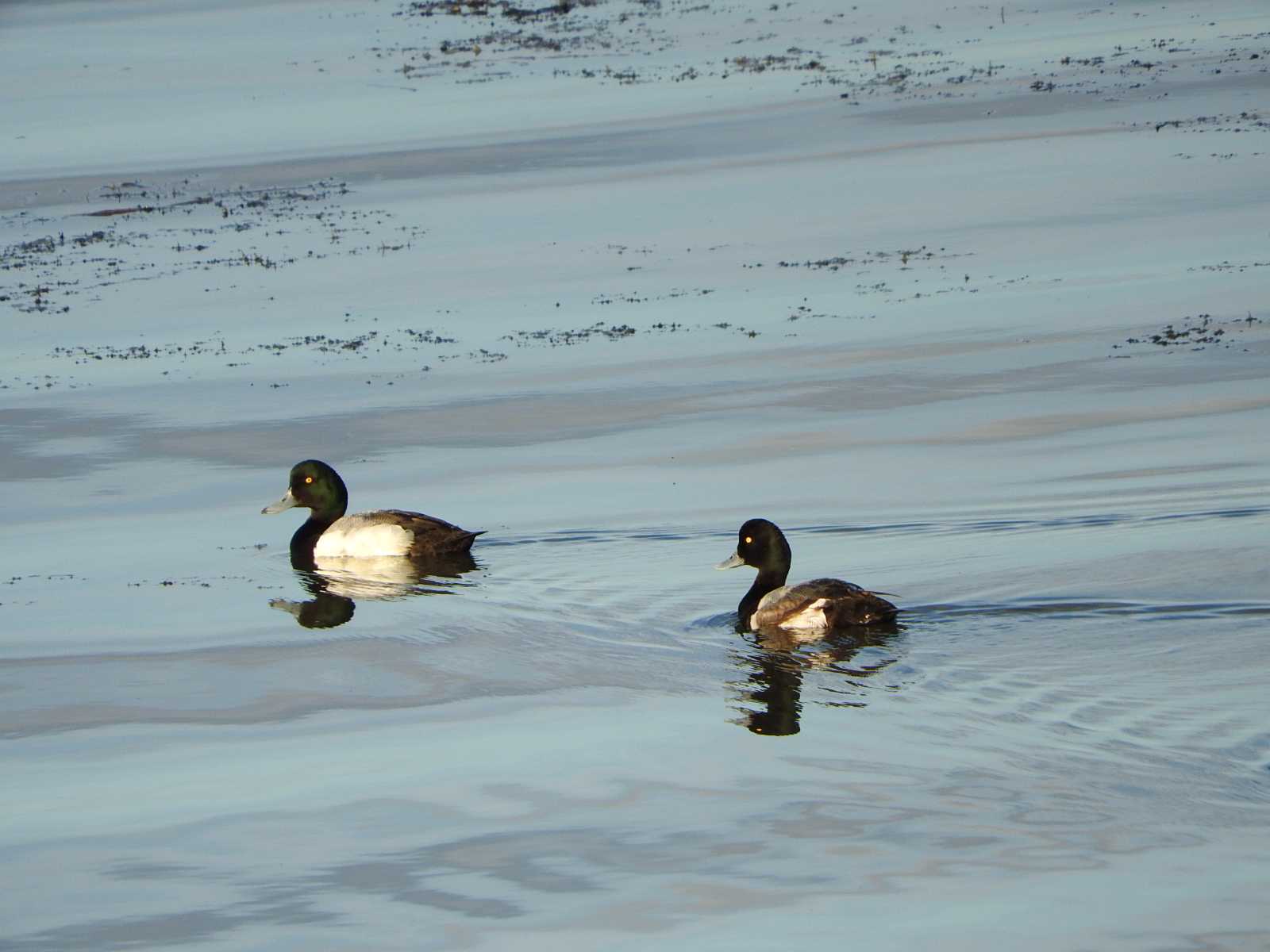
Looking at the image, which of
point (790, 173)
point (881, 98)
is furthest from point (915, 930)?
point (881, 98)

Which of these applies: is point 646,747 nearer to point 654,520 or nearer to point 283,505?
point 654,520

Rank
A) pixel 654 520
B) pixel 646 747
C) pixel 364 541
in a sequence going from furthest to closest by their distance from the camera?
pixel 364 541
pixel 654 520
pixel 646 747

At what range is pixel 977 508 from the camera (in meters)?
13.5

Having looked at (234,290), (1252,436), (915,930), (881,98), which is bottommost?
(915,930)

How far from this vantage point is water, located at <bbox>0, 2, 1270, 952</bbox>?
8.10m

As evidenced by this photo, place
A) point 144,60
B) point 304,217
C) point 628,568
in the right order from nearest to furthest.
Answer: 1. point 628,568
2. point 304,217
3. point 144,60

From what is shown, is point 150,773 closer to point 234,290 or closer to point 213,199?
point 234,290

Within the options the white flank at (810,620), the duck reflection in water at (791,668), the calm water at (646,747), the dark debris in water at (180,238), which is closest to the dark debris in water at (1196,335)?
the calm water at (646,747)

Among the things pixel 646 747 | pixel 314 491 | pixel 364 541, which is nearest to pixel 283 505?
pixel 314 491

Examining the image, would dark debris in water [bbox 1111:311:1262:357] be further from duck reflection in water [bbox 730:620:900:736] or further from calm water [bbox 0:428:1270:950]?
duck reflection in water [bbox 730:620:900:736]

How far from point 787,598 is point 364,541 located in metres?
3.68

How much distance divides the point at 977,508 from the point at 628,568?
2468 millimetres

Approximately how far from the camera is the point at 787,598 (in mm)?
11805

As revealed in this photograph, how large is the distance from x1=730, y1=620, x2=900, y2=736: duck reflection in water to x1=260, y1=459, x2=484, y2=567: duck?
8.15 ft
